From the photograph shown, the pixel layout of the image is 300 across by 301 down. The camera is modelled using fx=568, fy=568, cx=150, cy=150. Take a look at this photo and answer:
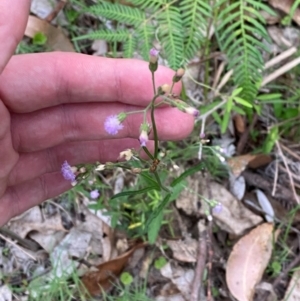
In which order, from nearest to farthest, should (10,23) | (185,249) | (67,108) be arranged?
(10,23) → (67,108) → (185,249)

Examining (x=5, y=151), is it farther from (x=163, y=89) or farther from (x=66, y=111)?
(x=163, y=89)

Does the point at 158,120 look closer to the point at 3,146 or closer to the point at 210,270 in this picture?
the point at 3,146

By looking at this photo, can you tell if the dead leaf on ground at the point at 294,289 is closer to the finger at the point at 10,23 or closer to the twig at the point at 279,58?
the twig at the point at 279,58

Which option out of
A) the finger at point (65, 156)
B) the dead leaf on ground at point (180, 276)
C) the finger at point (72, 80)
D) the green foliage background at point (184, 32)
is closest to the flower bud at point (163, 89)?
the finger at point (72, 80)

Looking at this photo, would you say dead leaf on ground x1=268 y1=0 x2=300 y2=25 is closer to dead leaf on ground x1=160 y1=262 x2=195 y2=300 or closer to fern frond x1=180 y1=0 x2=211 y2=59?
fern frond x1=180 y1=0 x2=211 y2=59

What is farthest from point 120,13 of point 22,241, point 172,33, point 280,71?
point 22,241

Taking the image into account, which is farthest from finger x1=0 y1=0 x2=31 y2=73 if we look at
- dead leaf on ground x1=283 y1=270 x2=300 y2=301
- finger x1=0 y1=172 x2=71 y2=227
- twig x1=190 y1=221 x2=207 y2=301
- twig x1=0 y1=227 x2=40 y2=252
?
dead leaf on ground x1=283 y1=270 x2=300 y2=301

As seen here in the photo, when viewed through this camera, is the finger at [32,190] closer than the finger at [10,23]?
No
